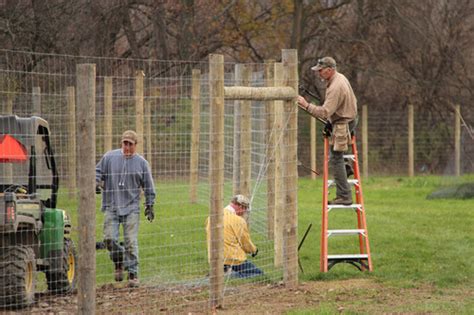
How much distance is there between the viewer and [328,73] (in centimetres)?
1267

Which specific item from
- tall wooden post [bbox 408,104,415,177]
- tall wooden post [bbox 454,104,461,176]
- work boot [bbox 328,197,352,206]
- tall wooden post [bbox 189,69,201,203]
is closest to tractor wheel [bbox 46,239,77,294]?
work boot [bbox 328,197,352,206]

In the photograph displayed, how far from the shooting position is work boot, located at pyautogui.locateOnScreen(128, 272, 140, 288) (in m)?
11.7

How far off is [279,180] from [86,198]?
14.0ft

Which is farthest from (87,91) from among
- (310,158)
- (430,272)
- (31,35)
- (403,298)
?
(310,158)

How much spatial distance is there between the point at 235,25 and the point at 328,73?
24.0 m

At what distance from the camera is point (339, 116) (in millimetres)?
12602

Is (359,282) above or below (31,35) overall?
below

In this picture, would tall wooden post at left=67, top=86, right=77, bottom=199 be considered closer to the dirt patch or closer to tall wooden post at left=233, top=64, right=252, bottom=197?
tall wooden post at left=233, top=64, right=252, bottom=197

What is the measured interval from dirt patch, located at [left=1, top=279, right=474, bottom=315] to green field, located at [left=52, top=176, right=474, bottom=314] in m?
0.08

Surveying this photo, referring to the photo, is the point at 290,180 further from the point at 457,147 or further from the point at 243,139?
the point at 457,147

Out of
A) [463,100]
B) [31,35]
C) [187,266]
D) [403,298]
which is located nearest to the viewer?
[403,298]

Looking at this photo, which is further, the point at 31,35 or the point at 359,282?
the point at 31,35

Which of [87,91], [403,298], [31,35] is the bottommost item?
[403,298]

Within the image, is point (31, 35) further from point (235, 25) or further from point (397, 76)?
point (397, 76)
